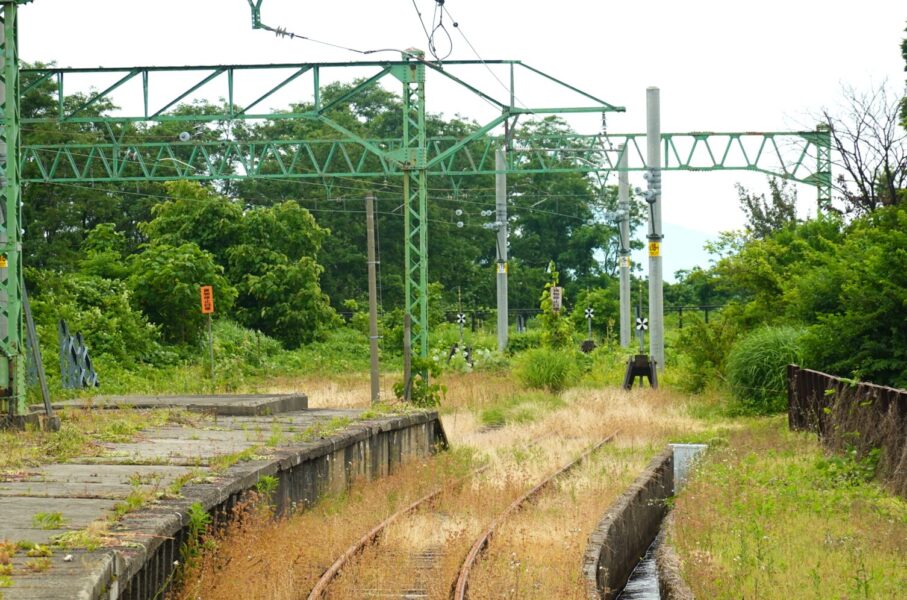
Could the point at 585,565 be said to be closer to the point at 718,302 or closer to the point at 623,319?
the point at 623,319

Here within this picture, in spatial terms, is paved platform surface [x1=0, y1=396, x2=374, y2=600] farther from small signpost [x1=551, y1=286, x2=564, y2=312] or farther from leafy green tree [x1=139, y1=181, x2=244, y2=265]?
leafy green tree [x1=139, y1=181, x2=244, y2=265]

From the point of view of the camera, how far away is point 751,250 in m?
32.2

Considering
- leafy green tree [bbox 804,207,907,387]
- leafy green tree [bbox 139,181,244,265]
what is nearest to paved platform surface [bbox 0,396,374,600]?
leafy green tree [bbox 804,207,907,387]

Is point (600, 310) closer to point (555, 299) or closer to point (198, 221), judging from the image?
point (198, 221)

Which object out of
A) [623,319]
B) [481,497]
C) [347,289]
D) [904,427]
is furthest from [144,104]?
[347,289]

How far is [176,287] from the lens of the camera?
41344 millimetres

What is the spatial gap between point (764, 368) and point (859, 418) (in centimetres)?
1010

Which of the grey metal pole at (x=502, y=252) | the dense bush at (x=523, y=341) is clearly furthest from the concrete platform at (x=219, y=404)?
the dense bush at (x=523, y=341)

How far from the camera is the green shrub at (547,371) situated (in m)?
33.5

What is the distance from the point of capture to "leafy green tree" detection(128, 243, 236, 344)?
137 feet

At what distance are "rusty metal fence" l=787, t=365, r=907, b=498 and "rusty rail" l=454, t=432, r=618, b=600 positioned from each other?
3.43m

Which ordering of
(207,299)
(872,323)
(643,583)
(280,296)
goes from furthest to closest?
1. (280,296)
2. (207,299)
3. (872,323)
4. (643,583)

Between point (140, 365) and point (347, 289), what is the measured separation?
1293 inches

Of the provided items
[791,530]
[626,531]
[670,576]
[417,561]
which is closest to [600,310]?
[626,531]
